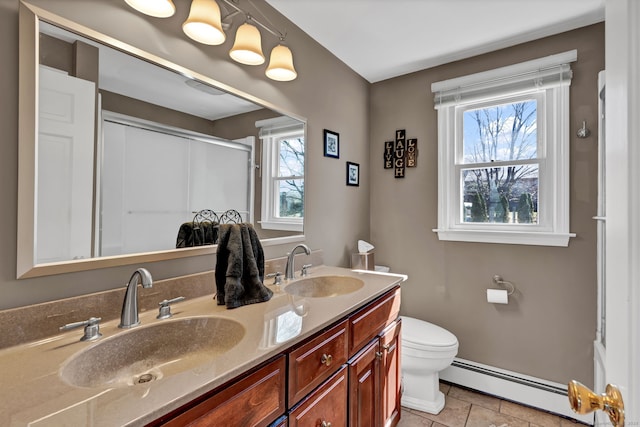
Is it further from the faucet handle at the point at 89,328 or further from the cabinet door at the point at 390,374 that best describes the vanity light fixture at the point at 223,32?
the cabinet door at the point at 390,374

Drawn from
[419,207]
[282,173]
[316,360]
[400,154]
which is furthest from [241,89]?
[419,207]

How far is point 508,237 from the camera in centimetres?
210

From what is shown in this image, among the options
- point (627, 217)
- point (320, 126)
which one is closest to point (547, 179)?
point (320, 126)

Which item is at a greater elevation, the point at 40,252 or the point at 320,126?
the point at 320,126

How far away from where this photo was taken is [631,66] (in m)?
0.42

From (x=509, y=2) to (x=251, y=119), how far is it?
5.14ft

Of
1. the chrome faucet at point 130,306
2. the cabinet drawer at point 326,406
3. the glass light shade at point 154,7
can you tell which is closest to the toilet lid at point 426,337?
the cabinet drawer at point 326,406

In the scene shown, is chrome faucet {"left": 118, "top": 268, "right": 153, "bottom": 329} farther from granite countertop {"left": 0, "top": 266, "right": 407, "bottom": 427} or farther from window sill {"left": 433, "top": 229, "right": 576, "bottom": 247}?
window sill {"left": 433, "top": 229, "right": 576, "bottom": 247}

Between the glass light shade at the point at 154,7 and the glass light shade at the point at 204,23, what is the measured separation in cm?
8

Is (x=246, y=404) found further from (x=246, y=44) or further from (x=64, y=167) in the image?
(x=246, y=44)

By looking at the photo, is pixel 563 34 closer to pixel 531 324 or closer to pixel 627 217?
pixel 531 324

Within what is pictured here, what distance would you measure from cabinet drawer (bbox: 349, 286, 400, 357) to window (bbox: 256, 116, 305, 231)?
689 millimetres

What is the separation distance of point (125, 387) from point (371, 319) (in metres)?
1.02

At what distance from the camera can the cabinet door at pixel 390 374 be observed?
5.07ft
